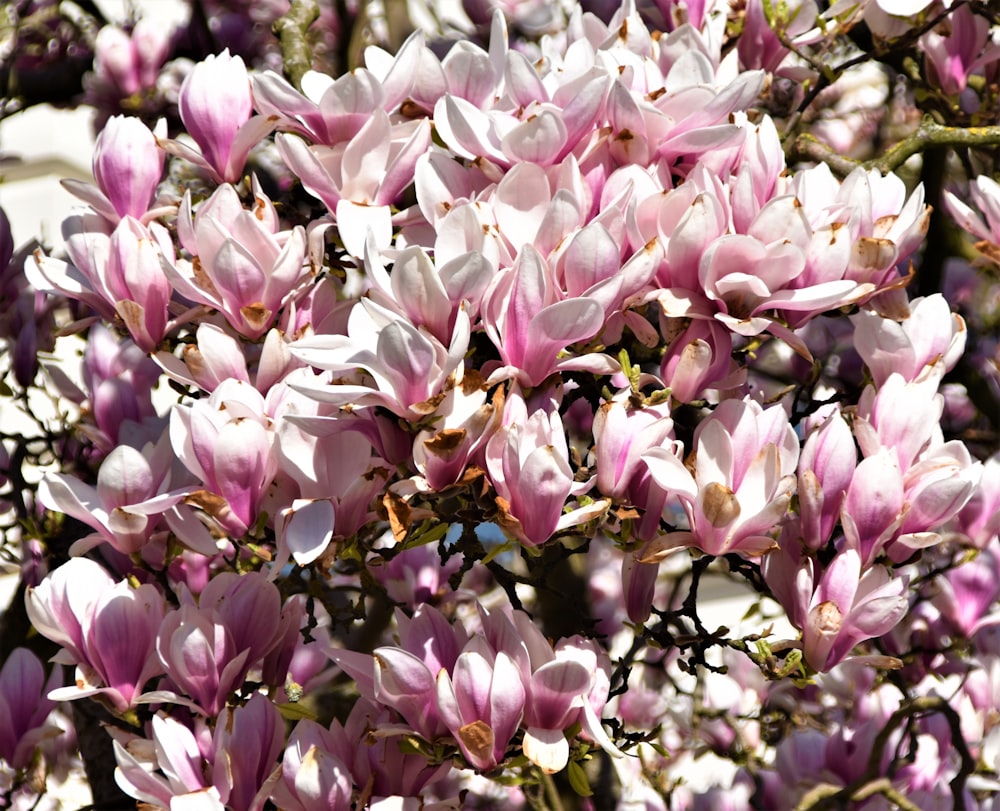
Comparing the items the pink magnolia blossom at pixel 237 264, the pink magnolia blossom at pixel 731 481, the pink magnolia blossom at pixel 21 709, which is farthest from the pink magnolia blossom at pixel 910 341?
the pink magnolia blossom at pixel 21 709

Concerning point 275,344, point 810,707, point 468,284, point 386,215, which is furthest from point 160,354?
point 810,707

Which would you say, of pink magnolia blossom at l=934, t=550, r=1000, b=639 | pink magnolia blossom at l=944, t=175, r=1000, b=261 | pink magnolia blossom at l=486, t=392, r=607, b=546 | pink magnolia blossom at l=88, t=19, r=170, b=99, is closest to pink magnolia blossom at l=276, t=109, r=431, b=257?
pink magnolia blossom at l=486, t=392, r=607, b=546

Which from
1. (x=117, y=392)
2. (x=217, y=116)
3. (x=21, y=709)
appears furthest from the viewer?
(x=21, y=709)

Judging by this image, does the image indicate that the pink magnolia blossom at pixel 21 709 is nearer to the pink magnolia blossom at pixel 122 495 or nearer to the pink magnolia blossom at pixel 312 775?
the pink magnolia blossom at pixel 122 495

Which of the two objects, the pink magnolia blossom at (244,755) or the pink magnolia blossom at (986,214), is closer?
the pink magnolia blossom at (244,755)

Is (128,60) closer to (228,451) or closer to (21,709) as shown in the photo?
(21,709)

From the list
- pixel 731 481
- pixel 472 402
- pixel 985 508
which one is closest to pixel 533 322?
pixel 472 402

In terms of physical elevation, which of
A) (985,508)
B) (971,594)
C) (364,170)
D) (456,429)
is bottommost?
(971,594)

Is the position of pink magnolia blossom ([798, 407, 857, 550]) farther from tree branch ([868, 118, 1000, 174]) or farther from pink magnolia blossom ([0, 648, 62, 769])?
pink magnolia blossom ([0, 648, 62, 769])

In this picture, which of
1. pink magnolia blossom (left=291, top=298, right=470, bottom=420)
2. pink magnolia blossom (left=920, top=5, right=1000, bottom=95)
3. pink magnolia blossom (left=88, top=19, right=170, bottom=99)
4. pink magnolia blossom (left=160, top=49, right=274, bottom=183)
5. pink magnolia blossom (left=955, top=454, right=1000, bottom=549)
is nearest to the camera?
pink magnolia blossom (left=291, top=298, right=470, bottom=420)

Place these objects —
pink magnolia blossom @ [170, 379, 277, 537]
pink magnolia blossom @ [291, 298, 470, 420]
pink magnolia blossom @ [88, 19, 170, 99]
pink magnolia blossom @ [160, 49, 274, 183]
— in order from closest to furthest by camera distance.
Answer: pink magnolia blossom @ [291, 298, 470, 420], pink magnolia blossom @ [170, 379, 277, 537], pink magnolia blossom @ [160, 49, 274, 183], pink magnolia blossom @ [88, 19, 170, 99]

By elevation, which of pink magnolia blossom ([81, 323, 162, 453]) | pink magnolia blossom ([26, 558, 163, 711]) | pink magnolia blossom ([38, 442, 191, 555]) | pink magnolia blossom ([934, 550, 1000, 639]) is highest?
pink magnolia blossom ([38, 442, 191, 555])
